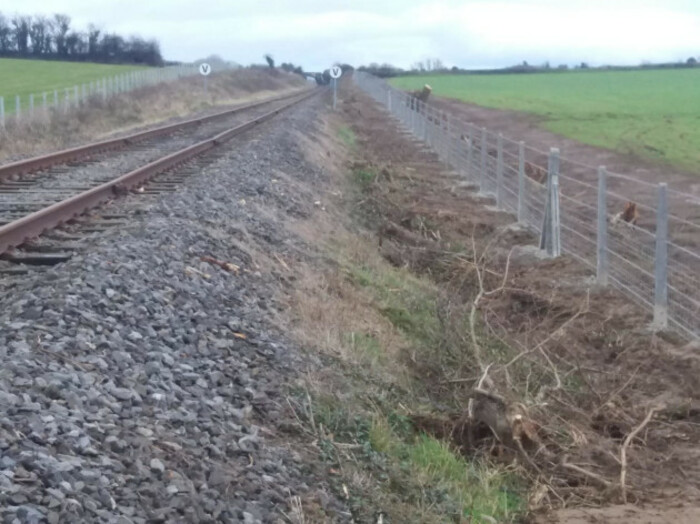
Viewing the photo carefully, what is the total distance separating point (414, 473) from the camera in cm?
600

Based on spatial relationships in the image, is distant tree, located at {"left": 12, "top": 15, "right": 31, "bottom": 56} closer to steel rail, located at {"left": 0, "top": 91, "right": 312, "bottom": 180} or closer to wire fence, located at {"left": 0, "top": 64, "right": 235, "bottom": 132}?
wire fence, located at {"left": 0, "top": 64, "right": 235, "bottom": 132}

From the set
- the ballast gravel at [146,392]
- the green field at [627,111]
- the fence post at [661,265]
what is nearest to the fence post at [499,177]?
the fence post at [661,265]

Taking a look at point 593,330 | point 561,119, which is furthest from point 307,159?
point 561,119

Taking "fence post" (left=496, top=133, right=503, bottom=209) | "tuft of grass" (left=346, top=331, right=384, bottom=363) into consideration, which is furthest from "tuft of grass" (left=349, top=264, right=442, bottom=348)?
"fence post" (left=496, top=133, right=503, bottom=209)

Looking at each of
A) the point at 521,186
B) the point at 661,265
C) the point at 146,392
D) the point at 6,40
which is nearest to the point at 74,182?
the point at 521,186

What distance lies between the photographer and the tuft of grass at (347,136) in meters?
32.7

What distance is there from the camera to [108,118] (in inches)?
1443

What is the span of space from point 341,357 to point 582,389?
2.34 metres

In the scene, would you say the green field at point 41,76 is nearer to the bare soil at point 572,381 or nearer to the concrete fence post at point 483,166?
the concrete fence post at point 483,166

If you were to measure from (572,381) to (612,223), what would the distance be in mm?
6475

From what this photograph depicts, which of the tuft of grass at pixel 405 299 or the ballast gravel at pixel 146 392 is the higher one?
the ballast gravel at pixel 146 392

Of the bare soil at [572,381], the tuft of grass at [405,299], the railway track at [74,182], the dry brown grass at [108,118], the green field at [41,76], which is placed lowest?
the bare soil at [572,381]

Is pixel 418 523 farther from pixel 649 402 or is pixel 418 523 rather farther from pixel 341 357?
pixel 649 402

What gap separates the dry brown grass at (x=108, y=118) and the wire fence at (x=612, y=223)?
9513mm
